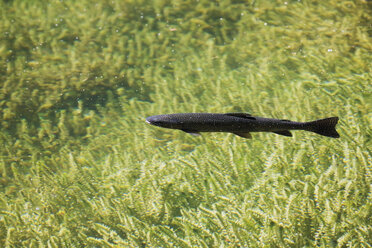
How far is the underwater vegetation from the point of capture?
4.08 m

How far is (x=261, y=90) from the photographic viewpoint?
20.7 ft

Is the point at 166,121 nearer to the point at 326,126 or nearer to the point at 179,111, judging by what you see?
the point at 326,126

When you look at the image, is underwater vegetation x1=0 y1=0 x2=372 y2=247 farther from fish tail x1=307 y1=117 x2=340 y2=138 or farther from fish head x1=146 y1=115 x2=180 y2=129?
fish head x1=146 y1=115 x2=180 y2=129

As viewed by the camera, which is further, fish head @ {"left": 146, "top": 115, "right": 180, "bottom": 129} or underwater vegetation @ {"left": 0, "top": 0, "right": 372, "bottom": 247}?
underwater vegetation @ {"left": 0, "top": 0, "right": 372, "bottom": 247}

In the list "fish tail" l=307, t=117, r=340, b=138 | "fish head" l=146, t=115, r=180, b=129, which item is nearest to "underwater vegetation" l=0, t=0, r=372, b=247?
"fish tail" l=307, t=117, r=340, b=138

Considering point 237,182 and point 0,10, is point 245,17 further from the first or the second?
A: point 0,10

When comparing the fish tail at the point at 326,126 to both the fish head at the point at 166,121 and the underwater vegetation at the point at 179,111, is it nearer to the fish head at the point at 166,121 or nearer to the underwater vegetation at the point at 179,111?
the fish head at the point at 166,121

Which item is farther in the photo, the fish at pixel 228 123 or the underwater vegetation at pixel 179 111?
the underwater vegetation at pixel 179 111

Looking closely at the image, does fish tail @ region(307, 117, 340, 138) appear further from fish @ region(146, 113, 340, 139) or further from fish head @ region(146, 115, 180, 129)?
fish head @ region(146, 115, 180, 129)

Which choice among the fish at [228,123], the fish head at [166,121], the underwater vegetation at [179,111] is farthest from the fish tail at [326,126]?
the underwater vegetation at [179,111]

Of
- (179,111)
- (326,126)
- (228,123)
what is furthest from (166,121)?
(179,111)

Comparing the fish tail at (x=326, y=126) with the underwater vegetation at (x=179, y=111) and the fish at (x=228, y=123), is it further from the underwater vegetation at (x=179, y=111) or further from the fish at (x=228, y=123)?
the underwater vegetation at (x=179, y=111)

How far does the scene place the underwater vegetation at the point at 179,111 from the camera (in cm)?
408

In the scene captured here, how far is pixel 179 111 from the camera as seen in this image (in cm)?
607
